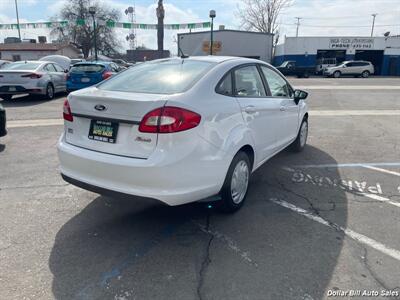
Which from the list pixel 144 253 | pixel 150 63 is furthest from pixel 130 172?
pixel 150 63

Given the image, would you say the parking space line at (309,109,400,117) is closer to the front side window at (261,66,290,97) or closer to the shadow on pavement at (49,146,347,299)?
the front side window at (261,66,290,97)

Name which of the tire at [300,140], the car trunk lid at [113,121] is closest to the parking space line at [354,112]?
the tire at [300,140]

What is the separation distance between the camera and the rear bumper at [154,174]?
290 cm

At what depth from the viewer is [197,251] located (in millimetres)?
3096

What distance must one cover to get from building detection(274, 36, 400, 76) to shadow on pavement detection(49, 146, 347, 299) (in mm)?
39158

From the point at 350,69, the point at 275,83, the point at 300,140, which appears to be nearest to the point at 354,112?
the point at 300,140

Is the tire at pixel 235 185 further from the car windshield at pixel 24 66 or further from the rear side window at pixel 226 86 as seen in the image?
the car windshield at pixel 24 66

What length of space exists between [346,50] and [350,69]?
7168mm

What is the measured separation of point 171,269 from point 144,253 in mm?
352

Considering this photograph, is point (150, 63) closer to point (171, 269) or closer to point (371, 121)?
point (171, 269)

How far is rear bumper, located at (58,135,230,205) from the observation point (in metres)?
2.90

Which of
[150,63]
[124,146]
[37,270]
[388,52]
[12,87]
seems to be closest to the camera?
[37,270]

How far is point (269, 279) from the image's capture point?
2707 mm

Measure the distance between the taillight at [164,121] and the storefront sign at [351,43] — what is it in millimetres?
41603
